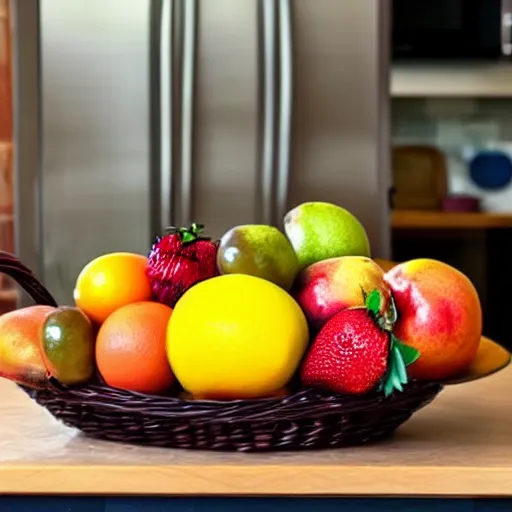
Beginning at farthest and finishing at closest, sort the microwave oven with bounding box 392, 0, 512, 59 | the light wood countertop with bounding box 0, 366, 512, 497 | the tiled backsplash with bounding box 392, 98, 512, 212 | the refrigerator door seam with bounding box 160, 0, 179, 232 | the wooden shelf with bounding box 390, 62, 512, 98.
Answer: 1. the tiled backsplash with bounding box 392, 98, 512, 212
2. the wooden shelf with bounding box 390, 62, 512, 98
3. the microwave oven with bounding box 392, 0, 512, 59
4. the refrigerator door seam with bounding box 160, 0, 179, 232
5. the light wood countertop with bounding box 0, 366, 512, 497

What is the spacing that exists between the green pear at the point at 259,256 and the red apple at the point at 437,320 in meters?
0.08

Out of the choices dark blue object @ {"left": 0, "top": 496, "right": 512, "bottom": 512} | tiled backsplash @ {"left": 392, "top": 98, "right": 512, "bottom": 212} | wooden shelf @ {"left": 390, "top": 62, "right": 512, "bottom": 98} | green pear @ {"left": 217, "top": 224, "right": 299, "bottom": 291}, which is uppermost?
wooden shelf @ {"left": 390, "top": 62, "right": 512, "bottom": 98}

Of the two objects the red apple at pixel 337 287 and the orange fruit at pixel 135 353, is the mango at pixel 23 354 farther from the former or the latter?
the red apple at pixel 337 287

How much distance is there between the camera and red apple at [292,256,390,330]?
75 cm

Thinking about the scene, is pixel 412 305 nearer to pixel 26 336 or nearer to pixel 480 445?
pixel 480 445

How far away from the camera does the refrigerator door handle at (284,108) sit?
7.39 feet

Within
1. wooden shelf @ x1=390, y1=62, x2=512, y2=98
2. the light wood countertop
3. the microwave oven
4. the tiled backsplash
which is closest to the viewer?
the light wood countertop

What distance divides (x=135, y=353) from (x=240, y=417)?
0.31 ft

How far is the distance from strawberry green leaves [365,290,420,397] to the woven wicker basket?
3 cm

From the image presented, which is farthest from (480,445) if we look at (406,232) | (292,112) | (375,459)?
(406,232)

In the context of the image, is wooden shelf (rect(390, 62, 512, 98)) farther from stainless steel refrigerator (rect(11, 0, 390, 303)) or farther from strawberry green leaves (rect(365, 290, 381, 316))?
strawberry green leaves (rect(365, 290, 381, 316))

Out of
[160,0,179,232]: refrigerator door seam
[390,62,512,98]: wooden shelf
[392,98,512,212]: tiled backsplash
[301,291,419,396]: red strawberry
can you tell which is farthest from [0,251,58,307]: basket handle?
[392,98,512,212]: tiled backsplash

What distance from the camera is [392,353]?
69cm

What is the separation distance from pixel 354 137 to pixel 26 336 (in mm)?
1628
